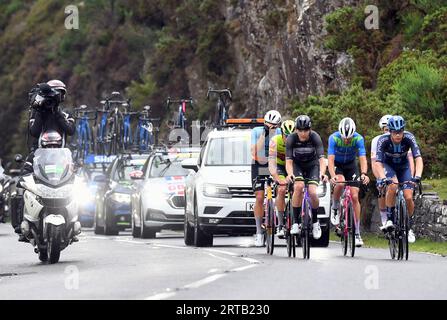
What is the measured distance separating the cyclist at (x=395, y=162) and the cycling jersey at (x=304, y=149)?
2.69 ft

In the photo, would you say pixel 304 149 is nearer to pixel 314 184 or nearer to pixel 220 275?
pixel 314 184

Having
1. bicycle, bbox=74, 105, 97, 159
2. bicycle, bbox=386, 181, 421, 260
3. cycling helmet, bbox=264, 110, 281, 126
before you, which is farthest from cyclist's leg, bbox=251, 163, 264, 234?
bicycle, bbox=74, 105, 97, 159

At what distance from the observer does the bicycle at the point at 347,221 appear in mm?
19531

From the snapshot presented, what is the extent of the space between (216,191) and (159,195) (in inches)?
190

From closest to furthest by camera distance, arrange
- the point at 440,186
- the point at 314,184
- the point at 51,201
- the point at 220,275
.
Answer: the point at 220,275, the point at 51,201, the point at 314,184, the point at 440,186

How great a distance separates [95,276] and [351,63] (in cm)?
2387

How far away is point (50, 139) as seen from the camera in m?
18.6

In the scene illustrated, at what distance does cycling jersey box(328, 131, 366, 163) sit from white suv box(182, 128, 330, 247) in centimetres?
292

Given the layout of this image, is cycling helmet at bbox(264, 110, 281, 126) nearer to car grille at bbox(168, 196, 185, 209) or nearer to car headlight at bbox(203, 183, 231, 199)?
car headlight at bbox(203, 183, 231, 199)

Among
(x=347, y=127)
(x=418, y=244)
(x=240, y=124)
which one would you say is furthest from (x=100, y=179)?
(x=347, y=127)

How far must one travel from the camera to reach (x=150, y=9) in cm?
7344

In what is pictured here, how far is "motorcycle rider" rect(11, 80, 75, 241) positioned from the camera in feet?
61.5

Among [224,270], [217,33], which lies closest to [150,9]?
[217,33]
